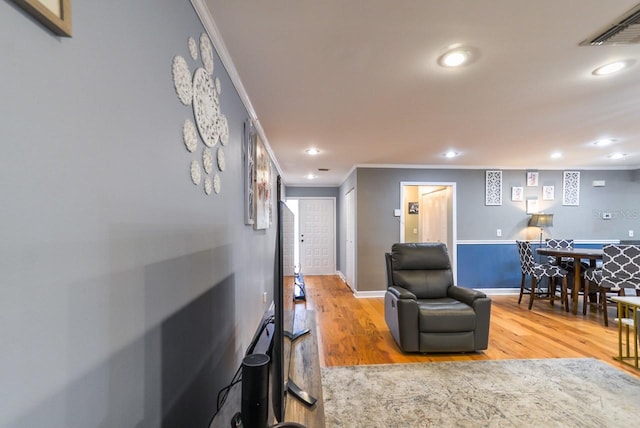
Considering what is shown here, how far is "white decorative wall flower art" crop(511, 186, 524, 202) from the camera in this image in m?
5.41

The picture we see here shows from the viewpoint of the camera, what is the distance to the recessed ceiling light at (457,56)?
175 centimetres

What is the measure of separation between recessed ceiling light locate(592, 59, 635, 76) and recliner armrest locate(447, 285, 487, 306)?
6.52 ft

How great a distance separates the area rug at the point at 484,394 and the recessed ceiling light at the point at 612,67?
232 centimetres

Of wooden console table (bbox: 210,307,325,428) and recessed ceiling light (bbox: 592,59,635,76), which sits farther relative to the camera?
recessed ceiling light (bbox: 592,59,635,76)

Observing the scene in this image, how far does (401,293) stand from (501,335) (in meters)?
1.46

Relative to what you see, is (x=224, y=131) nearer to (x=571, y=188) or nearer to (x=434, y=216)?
(x=434, y=216)

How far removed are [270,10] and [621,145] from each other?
5.05m

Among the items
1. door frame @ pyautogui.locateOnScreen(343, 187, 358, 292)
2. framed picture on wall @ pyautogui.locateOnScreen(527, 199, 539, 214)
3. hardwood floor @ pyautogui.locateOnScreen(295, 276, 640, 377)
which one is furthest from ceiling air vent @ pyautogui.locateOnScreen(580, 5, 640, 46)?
framed picture on wall @ pyautogui.locateOnScreen(527, 199, 539, 214)

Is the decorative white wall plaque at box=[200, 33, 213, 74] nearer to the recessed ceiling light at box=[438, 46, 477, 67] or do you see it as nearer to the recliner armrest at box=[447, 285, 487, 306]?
the recessed ceiling light at box=[438, 46, 477, 67]

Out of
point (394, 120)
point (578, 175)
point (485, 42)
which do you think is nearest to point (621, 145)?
point (578, 175)

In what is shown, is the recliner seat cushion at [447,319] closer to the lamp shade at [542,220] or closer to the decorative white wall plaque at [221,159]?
the decorative white wall plaque at [221,159]

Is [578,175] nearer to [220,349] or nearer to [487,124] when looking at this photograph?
[487,124]

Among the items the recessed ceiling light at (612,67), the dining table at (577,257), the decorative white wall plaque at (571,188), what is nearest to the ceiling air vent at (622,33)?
Result: the recessed ceiling light at (612,67)

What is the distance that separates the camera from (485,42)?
5.52 feet
